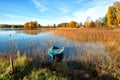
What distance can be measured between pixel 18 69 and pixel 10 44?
3923 mm

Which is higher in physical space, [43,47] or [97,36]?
[97,36]

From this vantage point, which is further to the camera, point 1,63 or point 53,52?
point 53,52

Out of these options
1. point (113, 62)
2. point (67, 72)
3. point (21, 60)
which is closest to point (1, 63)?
point (21, 60)

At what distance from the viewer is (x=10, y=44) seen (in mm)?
9938

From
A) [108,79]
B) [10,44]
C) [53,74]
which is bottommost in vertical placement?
[108,79]

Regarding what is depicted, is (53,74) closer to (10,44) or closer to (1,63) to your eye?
(1,63)

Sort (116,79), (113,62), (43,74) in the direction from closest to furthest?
1. (43,74)
2. (116,79)
3. (113,62)

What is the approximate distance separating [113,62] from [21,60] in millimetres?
4347

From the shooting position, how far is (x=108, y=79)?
21.7ft

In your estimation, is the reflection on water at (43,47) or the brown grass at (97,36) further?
the brown grass at (97,36)

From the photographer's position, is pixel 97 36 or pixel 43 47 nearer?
pixel 43 47

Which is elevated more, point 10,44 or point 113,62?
point 10,44

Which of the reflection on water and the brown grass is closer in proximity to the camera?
the reflection on water

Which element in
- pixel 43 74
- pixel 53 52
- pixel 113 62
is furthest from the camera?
pixel 53 52
